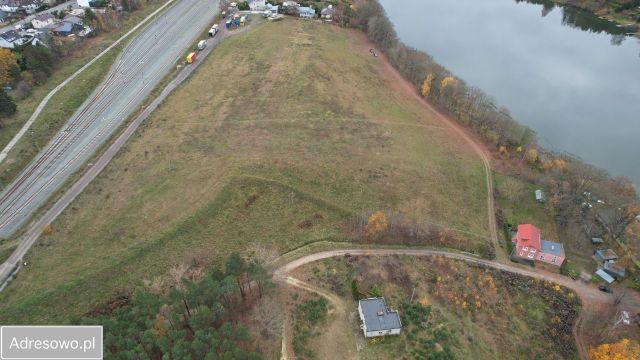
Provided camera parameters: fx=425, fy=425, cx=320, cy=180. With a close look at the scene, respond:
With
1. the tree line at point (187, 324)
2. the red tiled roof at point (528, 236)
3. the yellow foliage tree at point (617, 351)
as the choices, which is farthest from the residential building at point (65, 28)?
the yellow foliage tree at point (617, 351)

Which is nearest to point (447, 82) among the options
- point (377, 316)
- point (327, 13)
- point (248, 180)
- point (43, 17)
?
point (248, 180)

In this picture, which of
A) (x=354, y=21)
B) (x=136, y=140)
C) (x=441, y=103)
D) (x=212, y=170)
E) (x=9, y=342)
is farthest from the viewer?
(x=354, y=21)

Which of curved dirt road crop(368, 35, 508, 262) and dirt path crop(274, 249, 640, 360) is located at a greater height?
Answer: curved dirt road crop(368, 35, 508, 262)

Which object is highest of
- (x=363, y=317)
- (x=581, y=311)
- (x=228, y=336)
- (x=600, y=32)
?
(x=600, y=32)

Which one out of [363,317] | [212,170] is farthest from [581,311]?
[212,170]

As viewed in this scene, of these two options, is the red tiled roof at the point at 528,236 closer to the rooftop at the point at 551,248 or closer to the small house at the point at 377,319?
the rooftop at the point at 551,248

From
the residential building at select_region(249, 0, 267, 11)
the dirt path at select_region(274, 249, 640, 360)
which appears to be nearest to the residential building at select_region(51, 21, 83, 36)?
the residential building at select_region(249, 0, 267, 11)

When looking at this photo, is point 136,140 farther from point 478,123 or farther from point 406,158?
point 478,123

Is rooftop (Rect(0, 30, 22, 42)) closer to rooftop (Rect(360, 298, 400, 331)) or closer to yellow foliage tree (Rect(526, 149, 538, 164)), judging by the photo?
rooftop (Rect(360, 298, 400, 331))
